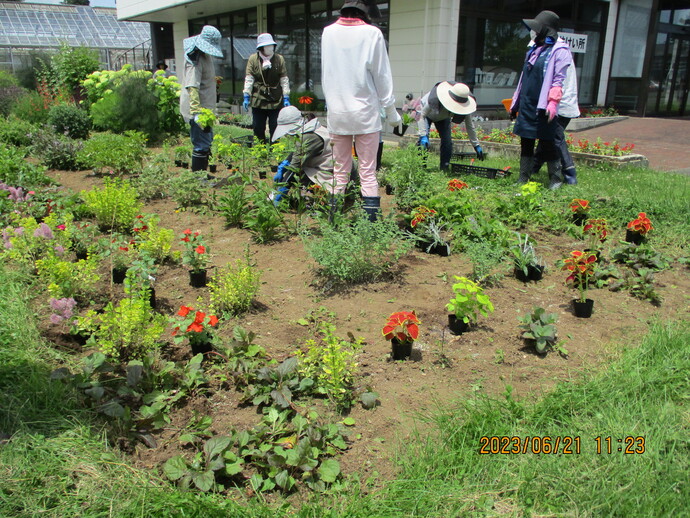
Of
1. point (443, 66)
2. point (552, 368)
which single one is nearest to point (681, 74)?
point (443, 66)

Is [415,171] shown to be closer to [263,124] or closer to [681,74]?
[263,124]

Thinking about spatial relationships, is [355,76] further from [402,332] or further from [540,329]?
[540,329]

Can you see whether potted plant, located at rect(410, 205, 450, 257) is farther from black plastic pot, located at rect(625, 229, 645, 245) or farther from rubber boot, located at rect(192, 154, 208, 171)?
rubber boot, located at rect(192, 154, 208, 171)

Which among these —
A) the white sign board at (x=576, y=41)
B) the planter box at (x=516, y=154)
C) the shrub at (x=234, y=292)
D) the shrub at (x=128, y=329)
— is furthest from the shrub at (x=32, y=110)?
the white sign board at (x=576, y=41)

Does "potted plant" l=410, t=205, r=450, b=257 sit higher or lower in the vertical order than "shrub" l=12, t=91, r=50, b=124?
lower

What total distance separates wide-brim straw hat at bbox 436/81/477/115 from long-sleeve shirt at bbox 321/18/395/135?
245cm

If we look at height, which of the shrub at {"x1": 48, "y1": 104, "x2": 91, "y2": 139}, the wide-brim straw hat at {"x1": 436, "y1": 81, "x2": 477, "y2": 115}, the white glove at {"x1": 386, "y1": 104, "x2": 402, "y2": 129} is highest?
the wide-brim straw hat at {"x1": 436, "y1": 81, "x2": 477, "y2": 115}

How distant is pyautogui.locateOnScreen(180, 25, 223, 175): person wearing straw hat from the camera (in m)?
6.19

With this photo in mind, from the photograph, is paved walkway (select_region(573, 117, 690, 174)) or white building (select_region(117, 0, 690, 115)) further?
white building (select_region(117, 0, 690, 115))

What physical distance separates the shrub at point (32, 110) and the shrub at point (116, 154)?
18.5 ft

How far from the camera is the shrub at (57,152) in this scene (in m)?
7.75

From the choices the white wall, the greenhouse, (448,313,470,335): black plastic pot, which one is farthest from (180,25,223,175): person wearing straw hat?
the greenhouse

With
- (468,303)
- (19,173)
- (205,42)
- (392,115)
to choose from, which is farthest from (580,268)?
(19,173)

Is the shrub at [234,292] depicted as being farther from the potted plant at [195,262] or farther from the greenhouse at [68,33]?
the greenhouse at [68,33]
